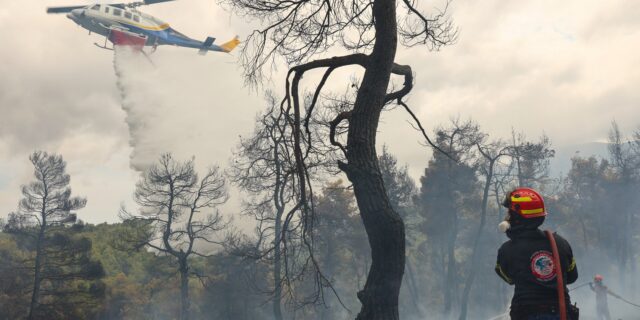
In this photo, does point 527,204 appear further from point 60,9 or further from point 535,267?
point 60,9

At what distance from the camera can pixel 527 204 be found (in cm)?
418

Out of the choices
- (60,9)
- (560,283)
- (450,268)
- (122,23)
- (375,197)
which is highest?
(60,9)

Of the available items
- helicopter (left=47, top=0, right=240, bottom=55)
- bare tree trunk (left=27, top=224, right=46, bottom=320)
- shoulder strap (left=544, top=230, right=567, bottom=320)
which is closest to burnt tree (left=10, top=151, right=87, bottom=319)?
bare tree trunk (left=27, top=224, right=46, bottom=320)

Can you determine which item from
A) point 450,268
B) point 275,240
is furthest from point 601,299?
point 450,268

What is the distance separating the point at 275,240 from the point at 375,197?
2012cm

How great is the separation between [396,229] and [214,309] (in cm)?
3336

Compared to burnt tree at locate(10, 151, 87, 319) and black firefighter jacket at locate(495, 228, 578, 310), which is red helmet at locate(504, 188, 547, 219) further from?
burnt tree at locate(10, 151, 87, 319)

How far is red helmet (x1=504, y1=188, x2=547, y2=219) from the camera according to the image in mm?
4172

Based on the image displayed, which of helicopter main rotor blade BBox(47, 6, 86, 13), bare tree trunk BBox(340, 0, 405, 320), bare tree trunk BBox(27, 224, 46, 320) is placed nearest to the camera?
bare tree trunk BBox(340, 0, 405, 320)

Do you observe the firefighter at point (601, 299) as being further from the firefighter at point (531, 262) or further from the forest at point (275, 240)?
the firefighter at point (531, 262)

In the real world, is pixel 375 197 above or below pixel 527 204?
above

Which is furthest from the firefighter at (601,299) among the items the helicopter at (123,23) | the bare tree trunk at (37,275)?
the helicopter at (123,23)

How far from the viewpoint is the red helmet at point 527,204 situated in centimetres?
417

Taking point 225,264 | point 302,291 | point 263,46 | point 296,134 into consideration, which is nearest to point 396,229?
point 296,134
